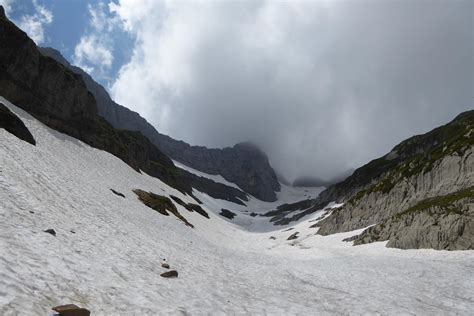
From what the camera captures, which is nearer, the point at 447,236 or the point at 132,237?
the point at 132,237

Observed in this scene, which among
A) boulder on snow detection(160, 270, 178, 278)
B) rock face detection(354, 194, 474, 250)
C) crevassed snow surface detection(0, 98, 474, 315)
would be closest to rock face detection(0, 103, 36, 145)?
crevassed snow surface detection(0, 98, 474, 315)

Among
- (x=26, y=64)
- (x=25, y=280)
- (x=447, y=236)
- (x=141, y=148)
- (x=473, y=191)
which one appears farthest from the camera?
(x=141, y=148)

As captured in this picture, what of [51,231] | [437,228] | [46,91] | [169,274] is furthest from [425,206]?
[46,91]

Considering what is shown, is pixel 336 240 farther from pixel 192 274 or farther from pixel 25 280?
pixel 25 280

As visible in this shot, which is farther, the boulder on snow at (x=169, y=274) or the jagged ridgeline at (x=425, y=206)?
the jagged ridgeline at (x=425, y=206)

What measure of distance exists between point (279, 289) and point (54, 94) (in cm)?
6155

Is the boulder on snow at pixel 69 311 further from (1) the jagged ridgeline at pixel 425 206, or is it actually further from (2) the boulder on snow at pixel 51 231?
(1) the jagged ridgeline at pixel 425 206

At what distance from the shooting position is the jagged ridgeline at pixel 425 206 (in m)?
32.5

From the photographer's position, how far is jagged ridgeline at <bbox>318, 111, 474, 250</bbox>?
3247 cm

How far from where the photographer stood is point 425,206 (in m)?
40.7

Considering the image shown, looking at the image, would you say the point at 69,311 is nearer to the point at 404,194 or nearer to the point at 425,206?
the point at 425,206

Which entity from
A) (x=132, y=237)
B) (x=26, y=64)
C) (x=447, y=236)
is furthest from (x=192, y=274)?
(x=26, y=64)

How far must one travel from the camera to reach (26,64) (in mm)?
57656

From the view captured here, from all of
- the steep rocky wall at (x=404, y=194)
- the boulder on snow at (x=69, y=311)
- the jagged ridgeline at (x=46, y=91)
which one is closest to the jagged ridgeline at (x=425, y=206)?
the steep rocky wall at (x=404, y=194)
